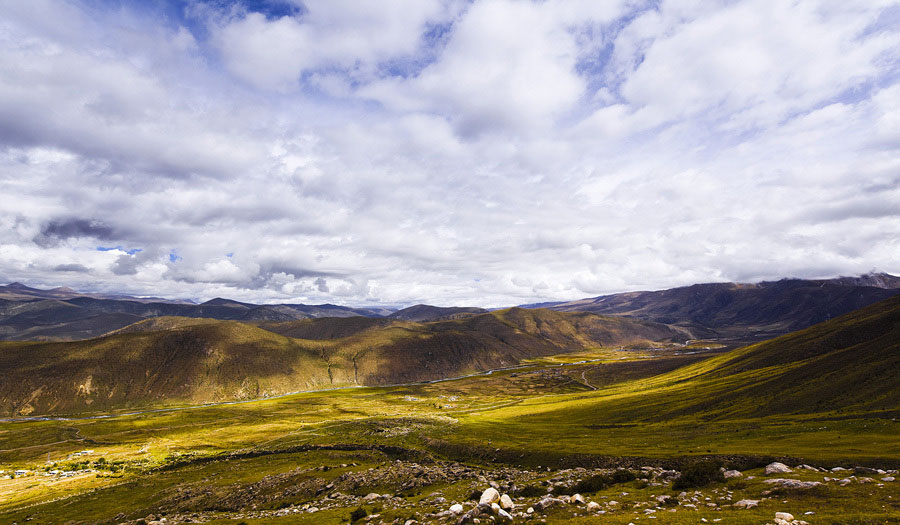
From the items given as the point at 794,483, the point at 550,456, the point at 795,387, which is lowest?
the point at 550,456

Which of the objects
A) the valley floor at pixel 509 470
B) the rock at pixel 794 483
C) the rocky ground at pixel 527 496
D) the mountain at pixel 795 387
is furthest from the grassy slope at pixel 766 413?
the rock at pixel 794 483

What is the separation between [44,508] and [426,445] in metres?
69.6

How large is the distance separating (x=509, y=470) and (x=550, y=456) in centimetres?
944

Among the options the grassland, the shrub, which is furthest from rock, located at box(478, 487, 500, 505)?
the shrub

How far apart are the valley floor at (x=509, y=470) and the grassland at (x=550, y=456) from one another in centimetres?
35

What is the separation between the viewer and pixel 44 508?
67250 millimetres

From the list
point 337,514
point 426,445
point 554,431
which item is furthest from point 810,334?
point 337,514

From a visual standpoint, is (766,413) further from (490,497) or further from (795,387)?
(490,497)

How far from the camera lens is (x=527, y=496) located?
3712 cm

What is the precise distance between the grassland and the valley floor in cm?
35

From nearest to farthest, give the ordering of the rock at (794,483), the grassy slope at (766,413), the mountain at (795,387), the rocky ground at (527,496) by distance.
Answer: the rock at (794,483) → the rocky ground at (527,496) → the grassy slope at (766,413) → the mountain at (795,387)

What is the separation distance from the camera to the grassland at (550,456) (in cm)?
3250

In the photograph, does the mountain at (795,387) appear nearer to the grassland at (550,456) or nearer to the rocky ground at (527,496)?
the grassland at (550,456)

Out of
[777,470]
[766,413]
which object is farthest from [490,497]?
[766,413]
